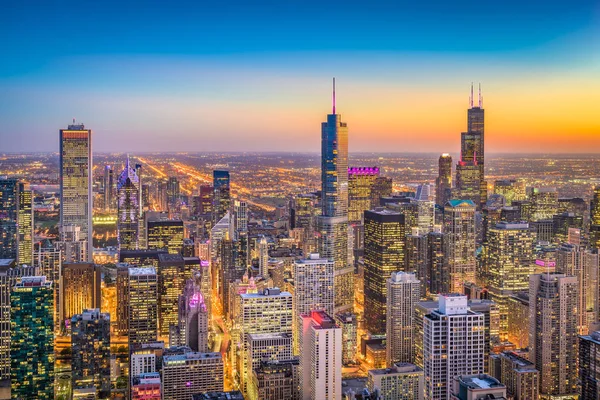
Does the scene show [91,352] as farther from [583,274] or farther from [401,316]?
[583,274]

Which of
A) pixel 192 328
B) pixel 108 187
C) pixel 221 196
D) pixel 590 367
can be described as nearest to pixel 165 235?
pixel 108 187

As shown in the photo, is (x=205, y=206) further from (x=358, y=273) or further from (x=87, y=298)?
(x=87, y=298)

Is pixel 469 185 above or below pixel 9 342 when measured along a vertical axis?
above

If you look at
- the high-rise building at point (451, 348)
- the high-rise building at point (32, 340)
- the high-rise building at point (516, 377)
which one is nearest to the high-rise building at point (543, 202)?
the high-rise building at point (516, 377)

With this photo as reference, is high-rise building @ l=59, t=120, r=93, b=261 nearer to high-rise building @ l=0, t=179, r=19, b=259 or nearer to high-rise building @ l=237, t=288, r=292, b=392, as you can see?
high-rise building @ l=0, t=179, r=19, b=259

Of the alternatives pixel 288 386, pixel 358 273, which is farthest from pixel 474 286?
pixel 288 386

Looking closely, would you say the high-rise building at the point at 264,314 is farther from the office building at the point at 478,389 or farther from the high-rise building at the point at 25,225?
the office building at the point at 478,389
